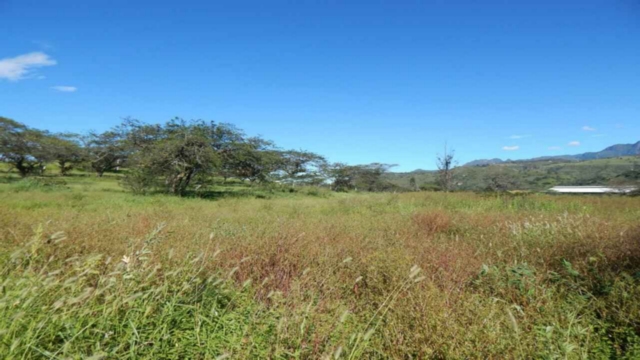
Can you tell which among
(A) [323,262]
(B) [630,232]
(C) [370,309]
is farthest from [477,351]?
(B) [630,232]

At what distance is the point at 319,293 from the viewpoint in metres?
3.18

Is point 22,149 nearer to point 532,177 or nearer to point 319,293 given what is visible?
point 319,293

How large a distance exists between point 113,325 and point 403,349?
197 centimetres

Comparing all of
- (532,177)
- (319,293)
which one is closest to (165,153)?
(319,293)

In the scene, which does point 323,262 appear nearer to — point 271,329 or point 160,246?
point 271,329

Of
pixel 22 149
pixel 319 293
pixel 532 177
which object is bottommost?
pixel 319 293

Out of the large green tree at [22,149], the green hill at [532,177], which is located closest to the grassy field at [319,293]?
the green hill at [532,177]

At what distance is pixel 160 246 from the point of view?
13.4 feet

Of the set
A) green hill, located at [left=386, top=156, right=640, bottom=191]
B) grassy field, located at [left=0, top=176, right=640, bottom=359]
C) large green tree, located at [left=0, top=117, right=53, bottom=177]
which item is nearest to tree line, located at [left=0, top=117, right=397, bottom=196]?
large green tree, located at [left=0, top=117, right=53, bottom=177]

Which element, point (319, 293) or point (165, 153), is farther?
point (165, 153)

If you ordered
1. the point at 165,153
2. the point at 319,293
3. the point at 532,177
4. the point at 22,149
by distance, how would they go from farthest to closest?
the point at 532,177, the point at 22,149, the point at 165,153, the point at 319,293

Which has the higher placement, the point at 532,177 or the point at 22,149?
the point at 22,149

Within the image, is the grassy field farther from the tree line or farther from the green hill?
the green hill

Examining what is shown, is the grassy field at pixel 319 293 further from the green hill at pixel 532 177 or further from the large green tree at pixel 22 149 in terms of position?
the large green tree at pixel 22 149
